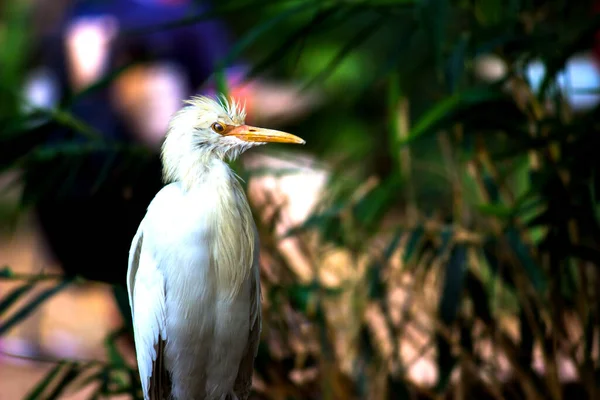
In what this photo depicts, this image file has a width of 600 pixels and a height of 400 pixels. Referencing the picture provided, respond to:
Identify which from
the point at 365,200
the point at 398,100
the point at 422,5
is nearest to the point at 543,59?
the point at 422,5

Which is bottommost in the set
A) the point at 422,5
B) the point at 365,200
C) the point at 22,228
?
the point at 22,228

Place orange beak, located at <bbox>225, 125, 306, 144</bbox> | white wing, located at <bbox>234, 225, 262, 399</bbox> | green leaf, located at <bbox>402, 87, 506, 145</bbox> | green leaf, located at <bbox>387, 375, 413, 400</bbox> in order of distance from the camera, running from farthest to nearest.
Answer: green leaf, located at <bbox>387, 375, 413, 400</bbox>
green leaf, located at <bbox>402, 87, 506, 145</bbox>
white wing, located at <bbox>234, 225, 262, 399</bbox>
orange beak, located at <bbox>225, 125, 306, 144</bbox>

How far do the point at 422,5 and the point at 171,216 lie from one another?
46 centimetres

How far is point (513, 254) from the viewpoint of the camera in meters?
1.11

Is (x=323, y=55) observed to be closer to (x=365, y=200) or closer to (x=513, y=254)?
(x=365, y=200)

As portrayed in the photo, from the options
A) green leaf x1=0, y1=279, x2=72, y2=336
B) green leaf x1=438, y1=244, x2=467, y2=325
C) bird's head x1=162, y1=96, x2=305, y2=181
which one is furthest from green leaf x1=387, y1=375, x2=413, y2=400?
bird's head x1=162, y1=96, x2=305, y2=181

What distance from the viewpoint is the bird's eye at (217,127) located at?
70cm

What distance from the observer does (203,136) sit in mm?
705

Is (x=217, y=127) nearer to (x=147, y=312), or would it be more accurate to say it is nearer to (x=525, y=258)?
(x=147, y=312)

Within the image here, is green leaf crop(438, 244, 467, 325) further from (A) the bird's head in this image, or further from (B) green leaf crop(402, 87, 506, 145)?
(A) the bird's head

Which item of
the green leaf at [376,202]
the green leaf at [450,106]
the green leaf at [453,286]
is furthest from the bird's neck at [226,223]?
the green leaf at [376,202]

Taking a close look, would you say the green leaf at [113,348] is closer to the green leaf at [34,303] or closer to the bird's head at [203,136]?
the green leaf at [34,303]

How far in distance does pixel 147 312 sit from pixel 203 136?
20 centimetres

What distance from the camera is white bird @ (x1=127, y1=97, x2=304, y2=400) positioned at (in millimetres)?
706
